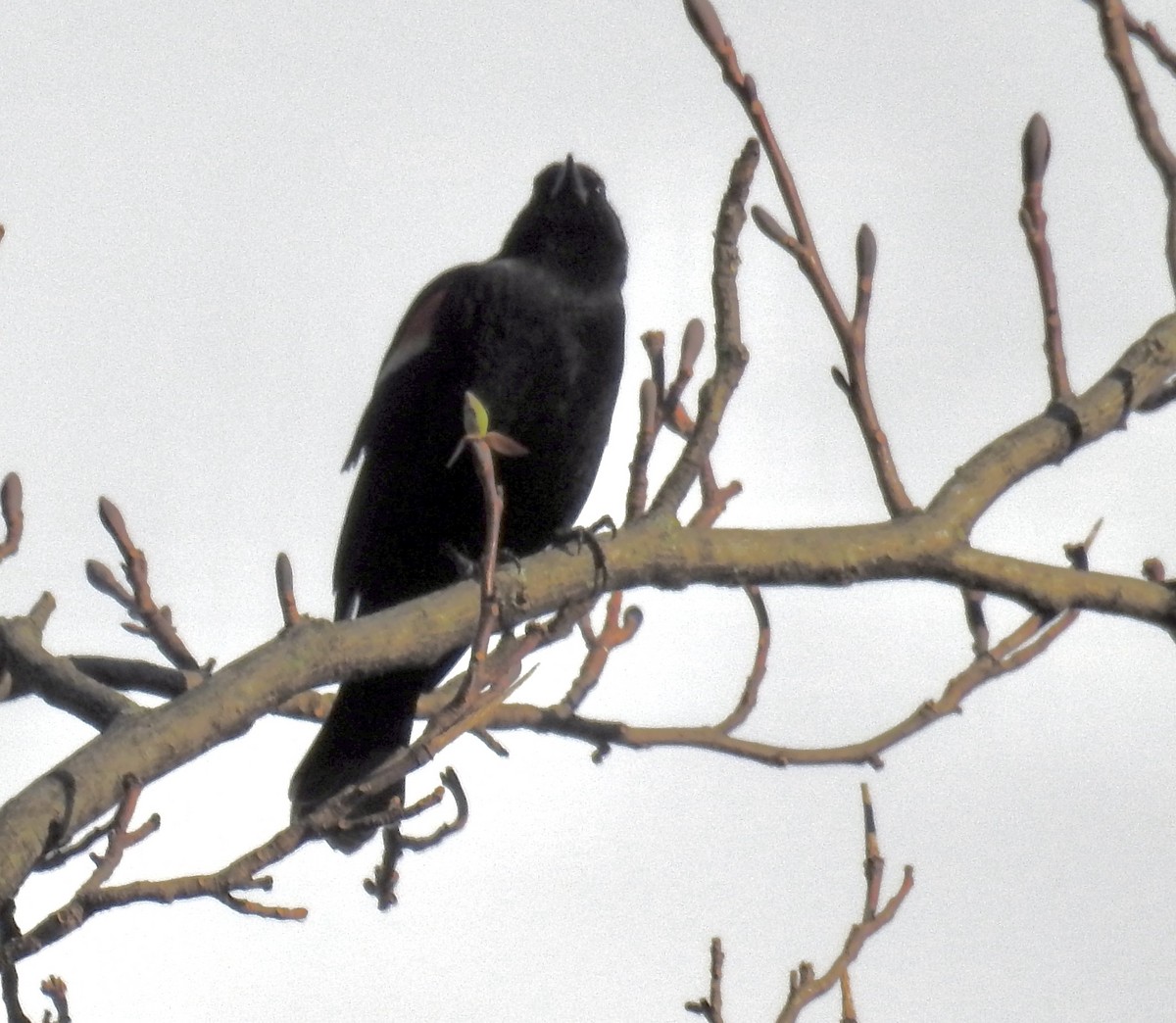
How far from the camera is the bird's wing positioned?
421cm

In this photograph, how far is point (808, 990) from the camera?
2348 mm

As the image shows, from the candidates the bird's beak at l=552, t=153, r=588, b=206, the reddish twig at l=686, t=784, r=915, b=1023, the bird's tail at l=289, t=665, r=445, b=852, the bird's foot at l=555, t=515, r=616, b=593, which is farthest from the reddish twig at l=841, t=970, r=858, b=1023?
the bird's beak at l=552, t=153, r=588, b=206

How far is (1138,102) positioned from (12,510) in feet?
5.57

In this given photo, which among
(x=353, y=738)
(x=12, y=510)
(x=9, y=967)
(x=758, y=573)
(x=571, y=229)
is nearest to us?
(x=9, y=967)

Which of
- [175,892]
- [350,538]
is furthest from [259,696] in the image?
[350,538]

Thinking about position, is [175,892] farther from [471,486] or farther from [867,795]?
[471,486]

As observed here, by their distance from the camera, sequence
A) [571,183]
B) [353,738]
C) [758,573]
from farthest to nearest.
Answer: [571,183] → [353,738] → [758,573]

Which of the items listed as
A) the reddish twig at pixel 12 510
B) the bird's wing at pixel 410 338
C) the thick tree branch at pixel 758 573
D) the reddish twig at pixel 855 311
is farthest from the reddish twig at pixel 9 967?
the bird's wing at pixel 410 338

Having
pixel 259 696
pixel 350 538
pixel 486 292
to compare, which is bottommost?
pixel 259 696

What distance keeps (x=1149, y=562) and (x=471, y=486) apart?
190 cm

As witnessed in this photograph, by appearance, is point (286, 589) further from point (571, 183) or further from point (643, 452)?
point (571, 183)

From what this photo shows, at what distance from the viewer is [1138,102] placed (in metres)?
2.21

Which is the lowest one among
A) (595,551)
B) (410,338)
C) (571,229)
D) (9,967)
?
(9,967)

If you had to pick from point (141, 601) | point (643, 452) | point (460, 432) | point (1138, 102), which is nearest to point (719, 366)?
point (643, 452)
